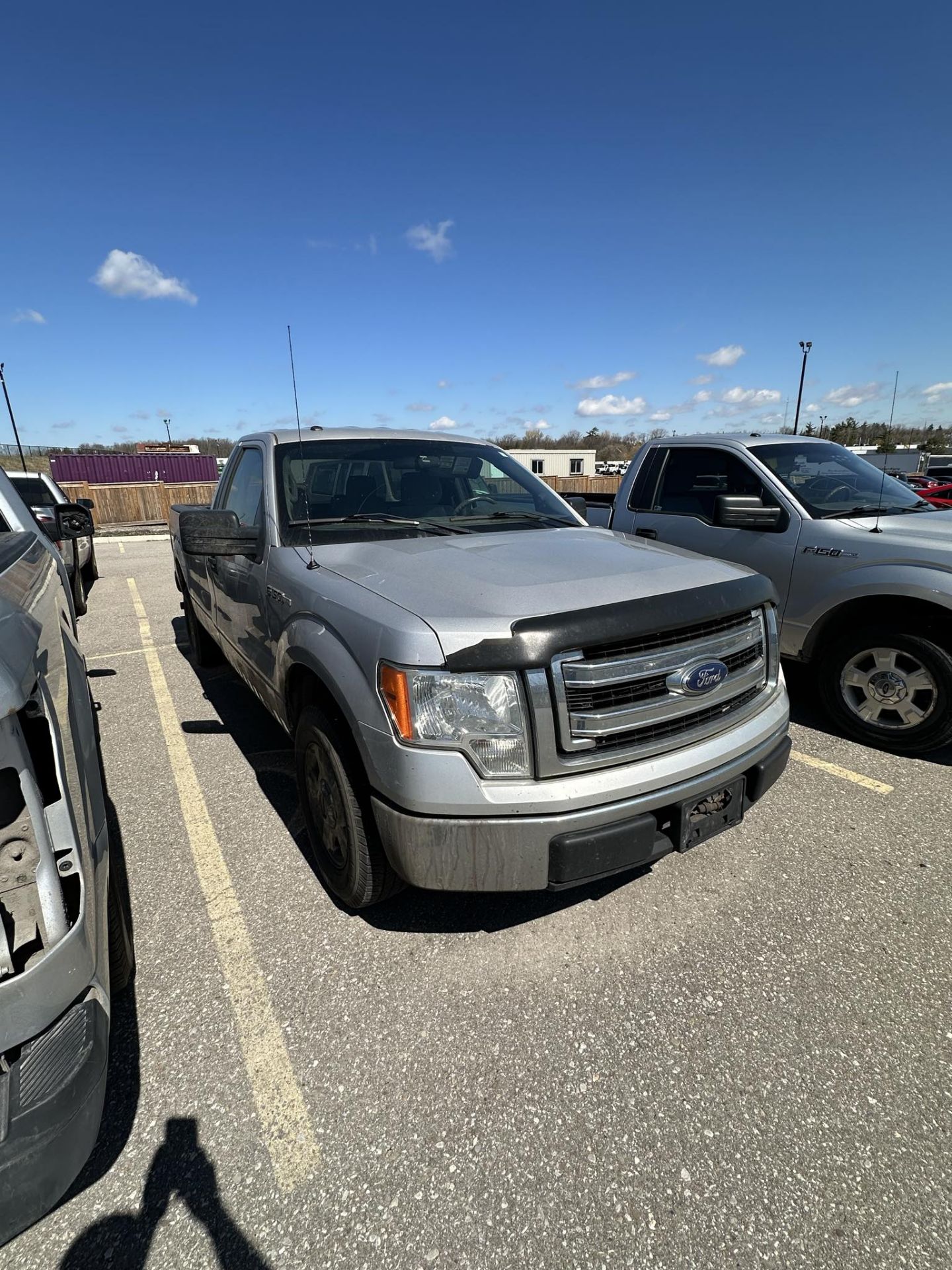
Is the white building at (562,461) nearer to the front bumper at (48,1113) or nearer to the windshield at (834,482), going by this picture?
the windshield at (834,482)

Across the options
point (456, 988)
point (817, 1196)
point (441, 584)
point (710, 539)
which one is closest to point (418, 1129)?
point (456, 988)

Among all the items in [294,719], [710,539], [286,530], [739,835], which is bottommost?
[739,835]

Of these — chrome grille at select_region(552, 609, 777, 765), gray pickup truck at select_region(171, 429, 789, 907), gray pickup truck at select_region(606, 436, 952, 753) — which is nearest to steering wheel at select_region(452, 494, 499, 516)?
gray pickup truck at select_region(171, 429, 789, 907)

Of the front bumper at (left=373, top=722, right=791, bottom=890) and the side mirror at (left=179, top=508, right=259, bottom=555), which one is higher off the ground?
the side mirror at (left=179, top=508, right=259, bottom=555)

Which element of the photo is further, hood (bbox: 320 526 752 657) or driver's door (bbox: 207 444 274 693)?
driver's door (bbox: 207 444 274 693)

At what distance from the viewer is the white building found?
67.2m

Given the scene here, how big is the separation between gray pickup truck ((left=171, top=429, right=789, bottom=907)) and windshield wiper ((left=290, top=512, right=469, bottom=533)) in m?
0.02

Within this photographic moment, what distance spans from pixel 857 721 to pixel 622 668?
9.65ft

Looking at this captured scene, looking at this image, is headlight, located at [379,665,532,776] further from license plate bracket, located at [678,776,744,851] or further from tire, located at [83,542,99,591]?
tire, located at [83,542,99,591]

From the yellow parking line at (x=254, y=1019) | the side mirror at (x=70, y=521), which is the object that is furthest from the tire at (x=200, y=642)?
the yellow parking line at (x=254, y=1019)

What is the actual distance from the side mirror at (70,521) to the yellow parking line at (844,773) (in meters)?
4.35

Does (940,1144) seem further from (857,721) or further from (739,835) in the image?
(857,721)

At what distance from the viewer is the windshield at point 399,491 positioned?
10.3 ft

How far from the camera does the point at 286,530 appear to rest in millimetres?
3035
